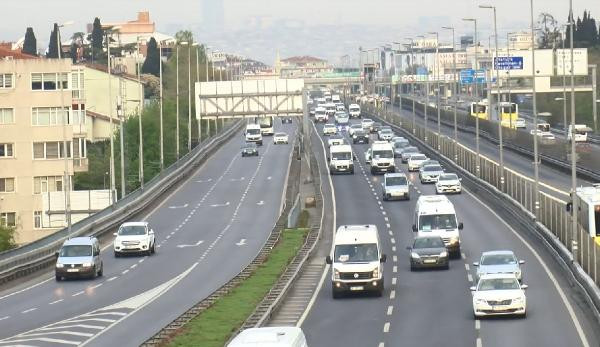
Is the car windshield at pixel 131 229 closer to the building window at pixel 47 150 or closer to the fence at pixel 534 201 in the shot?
the fence at pixel 534 201

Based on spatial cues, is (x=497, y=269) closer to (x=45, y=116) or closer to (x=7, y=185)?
(x=45, y=116)

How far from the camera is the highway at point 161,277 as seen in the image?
4712cm

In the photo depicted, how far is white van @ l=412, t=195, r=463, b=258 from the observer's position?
6266cm

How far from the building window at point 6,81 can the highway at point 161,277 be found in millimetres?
19416

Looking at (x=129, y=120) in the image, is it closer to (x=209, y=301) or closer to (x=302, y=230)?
(x=302, y=230)

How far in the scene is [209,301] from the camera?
49875 millimetres

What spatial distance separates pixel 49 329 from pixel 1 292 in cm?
1479

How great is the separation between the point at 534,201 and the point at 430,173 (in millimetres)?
30019

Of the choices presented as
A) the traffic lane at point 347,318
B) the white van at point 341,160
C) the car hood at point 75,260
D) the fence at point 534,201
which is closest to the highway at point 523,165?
the fence at point 534,201

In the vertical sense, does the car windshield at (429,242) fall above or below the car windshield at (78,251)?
above

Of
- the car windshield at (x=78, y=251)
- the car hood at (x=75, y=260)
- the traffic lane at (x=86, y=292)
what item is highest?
the car windshield at (x=78, y=251)

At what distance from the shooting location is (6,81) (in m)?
127

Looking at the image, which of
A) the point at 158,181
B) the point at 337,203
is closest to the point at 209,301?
the point at 337,203

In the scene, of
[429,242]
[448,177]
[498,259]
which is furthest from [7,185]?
[498,259]
